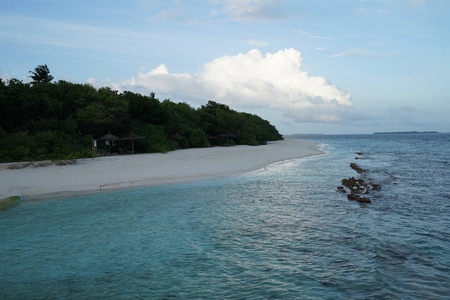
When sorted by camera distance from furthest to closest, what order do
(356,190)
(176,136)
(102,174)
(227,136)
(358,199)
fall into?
1. (227,136)
2. (176,136)
3. (102,174)
4. (356,190)
5. (358,199)

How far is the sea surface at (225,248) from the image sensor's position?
625 centimetres

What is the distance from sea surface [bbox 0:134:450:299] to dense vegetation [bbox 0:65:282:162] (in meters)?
11.9

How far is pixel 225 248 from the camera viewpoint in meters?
8.51

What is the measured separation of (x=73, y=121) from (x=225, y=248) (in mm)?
29333

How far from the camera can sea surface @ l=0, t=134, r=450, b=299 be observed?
6.25 metres

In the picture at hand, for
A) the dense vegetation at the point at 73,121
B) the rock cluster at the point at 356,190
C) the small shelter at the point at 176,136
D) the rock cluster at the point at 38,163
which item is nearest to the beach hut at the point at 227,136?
the dense vegetation at the point at 73,121

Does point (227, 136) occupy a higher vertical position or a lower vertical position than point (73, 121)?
lower

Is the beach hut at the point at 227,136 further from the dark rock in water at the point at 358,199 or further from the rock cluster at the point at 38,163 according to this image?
the dark rock in water at the point at 358,199

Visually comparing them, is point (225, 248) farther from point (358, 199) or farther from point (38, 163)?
point (38, 163)

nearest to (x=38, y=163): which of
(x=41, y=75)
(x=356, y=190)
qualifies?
(x=356, y=190)

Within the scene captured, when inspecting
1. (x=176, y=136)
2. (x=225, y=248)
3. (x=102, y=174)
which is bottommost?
(x=225, y=248)

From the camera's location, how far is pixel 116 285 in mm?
6395

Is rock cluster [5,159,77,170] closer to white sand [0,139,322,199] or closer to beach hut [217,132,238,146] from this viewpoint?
white sand [0,139,322,199]

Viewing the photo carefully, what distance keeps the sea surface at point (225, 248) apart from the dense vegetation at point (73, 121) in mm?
11913
